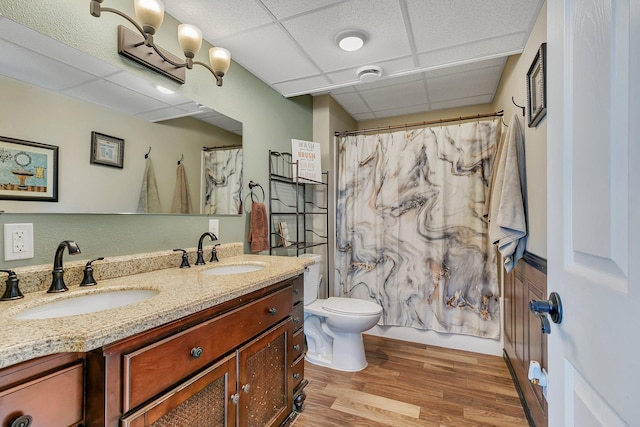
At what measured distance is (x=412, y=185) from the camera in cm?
257

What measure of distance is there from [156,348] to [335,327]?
4.93 ft

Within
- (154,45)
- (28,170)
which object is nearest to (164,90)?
(154,45)

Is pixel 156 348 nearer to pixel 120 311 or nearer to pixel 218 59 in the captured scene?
pixel 120 311

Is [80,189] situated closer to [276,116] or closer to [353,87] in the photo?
[276,116]

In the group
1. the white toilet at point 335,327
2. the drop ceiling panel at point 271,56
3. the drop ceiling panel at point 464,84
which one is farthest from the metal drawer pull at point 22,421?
the drop ceiling panel at point 464,84

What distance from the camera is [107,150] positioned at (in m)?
1.20

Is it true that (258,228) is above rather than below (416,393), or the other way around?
above

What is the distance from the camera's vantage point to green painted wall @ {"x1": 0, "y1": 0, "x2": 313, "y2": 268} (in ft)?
3.36

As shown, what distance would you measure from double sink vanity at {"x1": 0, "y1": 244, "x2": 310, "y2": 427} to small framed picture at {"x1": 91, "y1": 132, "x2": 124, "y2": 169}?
1.40 ft

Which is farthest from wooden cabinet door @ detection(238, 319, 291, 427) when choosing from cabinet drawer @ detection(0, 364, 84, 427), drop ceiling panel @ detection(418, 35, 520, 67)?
drop ceiling panel @ detection(418, 35, 520, 67)

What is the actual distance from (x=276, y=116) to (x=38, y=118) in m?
1.57

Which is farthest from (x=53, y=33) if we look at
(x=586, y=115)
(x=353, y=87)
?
(x=353, y=87)

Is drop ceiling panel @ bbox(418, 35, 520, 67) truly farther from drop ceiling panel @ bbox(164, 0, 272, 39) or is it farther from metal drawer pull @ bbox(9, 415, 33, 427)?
metal drawer pull @ bbox(9, 415, 33, 427)

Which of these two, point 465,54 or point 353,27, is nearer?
point 353,27
